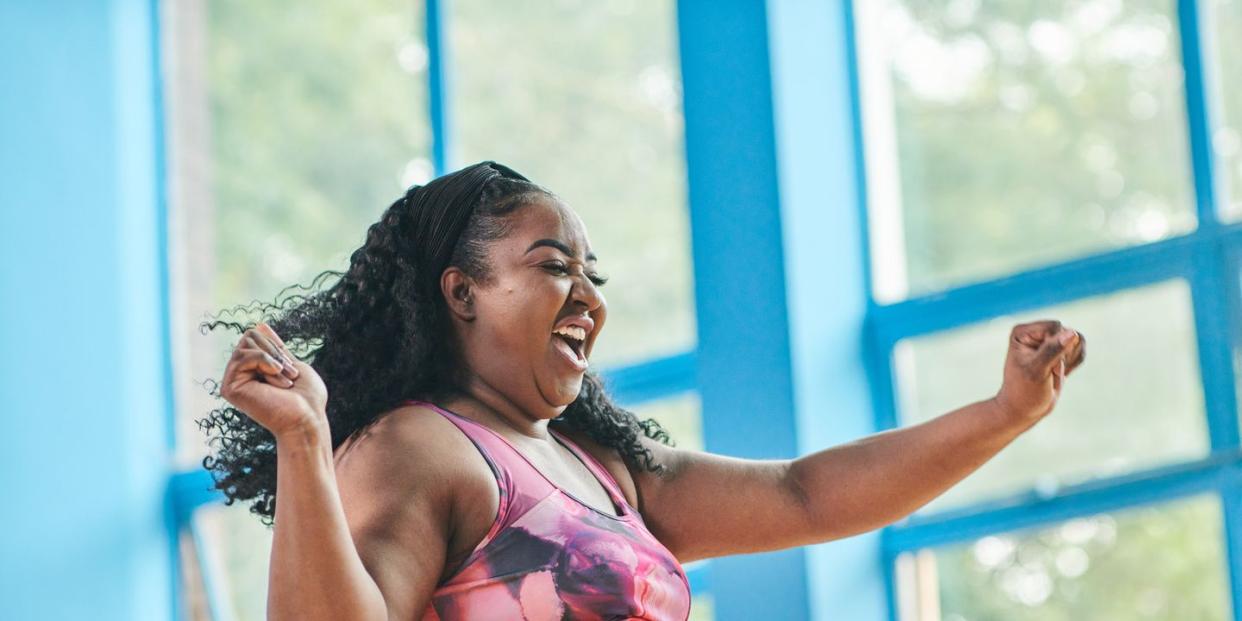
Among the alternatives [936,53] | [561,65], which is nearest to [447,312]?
[936,53]

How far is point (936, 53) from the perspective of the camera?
3453 mm

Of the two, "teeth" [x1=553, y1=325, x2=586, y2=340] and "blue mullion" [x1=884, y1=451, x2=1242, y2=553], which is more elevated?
"teeth" [x1=553, y1=325, x2=586, y2=340]

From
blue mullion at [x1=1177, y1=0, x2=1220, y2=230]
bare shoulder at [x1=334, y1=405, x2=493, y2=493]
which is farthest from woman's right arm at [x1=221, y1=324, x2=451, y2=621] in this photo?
blue mullion at [x1=1177, y1=0, x2=1220, y2=230]

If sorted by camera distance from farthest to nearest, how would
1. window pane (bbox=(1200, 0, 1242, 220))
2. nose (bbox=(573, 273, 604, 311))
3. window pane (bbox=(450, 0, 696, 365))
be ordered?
1. window pane (bbox=(450, 0, 696, 365))
2. window pane (bbox=(1200, 0, 1242, 220))
3. nose (bbox=(573, 273, 604, 311))

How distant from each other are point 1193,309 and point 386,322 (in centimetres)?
169

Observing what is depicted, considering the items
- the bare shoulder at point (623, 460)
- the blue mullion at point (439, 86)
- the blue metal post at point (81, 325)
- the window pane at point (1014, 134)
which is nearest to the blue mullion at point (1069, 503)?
the window pane at point (1014, 134)

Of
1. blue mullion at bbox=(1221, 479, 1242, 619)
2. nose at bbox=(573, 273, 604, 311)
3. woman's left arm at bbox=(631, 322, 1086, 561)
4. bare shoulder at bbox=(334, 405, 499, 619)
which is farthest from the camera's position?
blue mullion at bbox=(1221, 479, 1242, 619)

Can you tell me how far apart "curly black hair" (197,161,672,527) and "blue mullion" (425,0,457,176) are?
2.17 m

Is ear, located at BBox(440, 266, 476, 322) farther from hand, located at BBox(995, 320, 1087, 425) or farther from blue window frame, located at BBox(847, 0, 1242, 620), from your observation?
blue window frame, located at BBox(847, 0, 1242, 620)

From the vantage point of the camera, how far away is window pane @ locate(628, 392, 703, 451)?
3689mm

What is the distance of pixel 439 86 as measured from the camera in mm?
4266

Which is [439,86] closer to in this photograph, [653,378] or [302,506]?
[653,378]

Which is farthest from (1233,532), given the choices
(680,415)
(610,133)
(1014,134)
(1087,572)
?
(610,133)

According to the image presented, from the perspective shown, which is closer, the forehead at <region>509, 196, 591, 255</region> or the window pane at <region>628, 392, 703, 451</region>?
the forehead at <region>509, 196, 591, 255</region>
